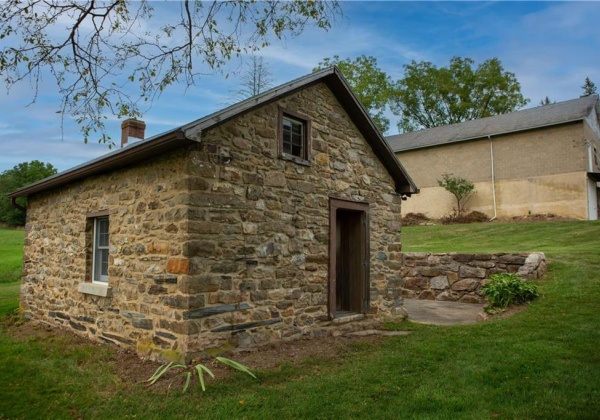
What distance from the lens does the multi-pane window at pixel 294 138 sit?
8029mm

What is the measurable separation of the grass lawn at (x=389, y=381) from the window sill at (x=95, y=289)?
0.89m

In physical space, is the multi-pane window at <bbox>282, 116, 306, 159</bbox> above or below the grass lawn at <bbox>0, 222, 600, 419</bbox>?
above

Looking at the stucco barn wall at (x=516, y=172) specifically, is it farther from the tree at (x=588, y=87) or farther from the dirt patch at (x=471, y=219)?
the tree at (x=588, y=87)

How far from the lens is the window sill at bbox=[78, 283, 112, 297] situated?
7633 mm

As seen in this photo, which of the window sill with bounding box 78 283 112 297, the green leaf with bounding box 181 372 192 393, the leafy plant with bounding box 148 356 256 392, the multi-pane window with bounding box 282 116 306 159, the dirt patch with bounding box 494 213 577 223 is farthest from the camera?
the dirt patch with bounding box 494 213 577 223

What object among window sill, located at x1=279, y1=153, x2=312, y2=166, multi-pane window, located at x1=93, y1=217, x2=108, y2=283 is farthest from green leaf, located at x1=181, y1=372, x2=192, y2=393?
window sill, located at x1=279, y1=153, x2=312, y2=166

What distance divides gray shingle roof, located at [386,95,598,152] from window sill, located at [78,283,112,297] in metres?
22.6

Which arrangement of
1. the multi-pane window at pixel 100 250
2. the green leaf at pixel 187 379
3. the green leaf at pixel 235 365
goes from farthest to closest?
the multi-pane window at pixel 100 250 → the green leaf at pixel 235 365 → the green leaf at pixel 187 379

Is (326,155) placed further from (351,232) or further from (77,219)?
(77,219)

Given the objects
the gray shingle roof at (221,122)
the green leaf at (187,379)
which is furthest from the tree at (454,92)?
the green leaf at (187,379)

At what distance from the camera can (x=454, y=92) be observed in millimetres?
38875

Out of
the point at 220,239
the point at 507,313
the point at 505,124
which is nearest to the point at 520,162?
the point at 505,124

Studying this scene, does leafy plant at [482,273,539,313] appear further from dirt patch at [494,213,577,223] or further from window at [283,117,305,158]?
dirt patch at [494,213,577,223]

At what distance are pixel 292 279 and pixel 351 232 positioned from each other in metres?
2.23
